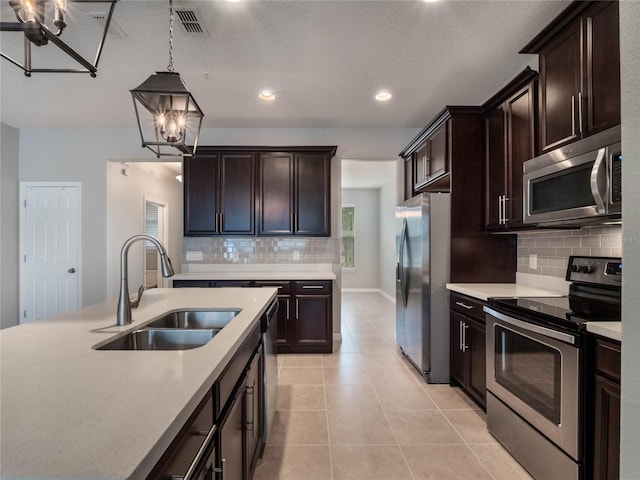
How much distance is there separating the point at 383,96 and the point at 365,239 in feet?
18.0

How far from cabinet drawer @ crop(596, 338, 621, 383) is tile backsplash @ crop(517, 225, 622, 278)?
2.97 feet

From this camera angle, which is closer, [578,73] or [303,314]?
[578,73]

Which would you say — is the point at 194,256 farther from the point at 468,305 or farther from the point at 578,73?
the point at 578,73

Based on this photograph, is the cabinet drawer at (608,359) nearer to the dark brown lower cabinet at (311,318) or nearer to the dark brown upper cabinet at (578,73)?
the dark brown upper cabinet at (578,73)

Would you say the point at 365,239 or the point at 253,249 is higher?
the point at 365,239

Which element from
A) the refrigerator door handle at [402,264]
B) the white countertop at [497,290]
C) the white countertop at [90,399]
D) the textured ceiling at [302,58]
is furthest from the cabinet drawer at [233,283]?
the white countertop at [90,399]

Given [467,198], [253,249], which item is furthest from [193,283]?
[467,198]

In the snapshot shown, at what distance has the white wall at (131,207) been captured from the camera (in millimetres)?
4570

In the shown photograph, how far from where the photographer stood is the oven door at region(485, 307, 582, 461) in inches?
61.1

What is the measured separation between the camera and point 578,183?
1845 millimetres

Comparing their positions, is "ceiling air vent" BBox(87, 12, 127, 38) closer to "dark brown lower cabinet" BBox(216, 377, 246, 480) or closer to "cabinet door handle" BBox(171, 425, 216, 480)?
"dark brown lower cabinet" BBox(216, 377, 246, 480)

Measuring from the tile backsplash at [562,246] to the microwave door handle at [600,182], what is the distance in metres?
0.62

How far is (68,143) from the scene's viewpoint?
14.6 feet

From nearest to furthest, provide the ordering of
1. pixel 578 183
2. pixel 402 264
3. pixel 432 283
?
pixel 578 183 < pixel 432 283 < pixel 402 264
